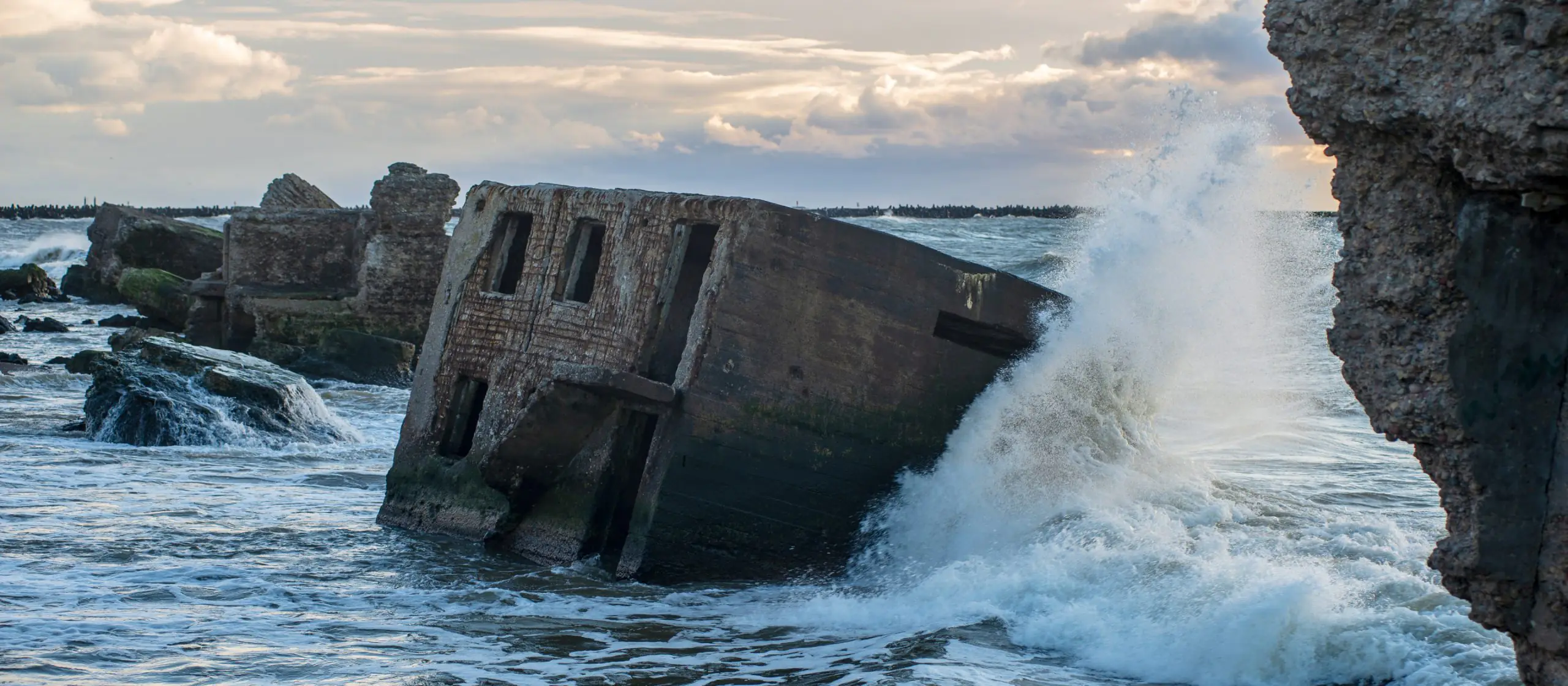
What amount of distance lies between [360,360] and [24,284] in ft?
70.3

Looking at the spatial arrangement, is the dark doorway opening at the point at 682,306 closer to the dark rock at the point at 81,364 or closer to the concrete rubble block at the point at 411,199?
the concrete rubble block at the point at 411,199

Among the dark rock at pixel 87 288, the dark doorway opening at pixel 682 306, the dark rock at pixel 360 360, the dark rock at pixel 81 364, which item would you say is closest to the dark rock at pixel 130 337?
the dark rock at pixel 81 364

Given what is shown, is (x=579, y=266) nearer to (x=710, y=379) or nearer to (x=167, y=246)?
(x=710, y=379)

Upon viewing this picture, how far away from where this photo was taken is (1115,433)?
1041 cm

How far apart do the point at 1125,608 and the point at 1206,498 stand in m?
2.86

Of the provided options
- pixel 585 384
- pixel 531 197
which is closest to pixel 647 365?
pixel 585 384

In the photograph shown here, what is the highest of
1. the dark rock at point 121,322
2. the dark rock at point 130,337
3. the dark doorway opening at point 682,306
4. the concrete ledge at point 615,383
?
the dark doorway opening at point 682,306

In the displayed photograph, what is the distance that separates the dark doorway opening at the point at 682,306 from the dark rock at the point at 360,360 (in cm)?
1183

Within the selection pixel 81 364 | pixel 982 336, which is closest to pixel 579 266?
pixel 982 336

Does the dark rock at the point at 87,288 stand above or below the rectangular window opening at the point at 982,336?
below

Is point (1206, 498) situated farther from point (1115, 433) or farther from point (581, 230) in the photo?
point (581, 230)

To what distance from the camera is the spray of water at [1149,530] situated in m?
6.67

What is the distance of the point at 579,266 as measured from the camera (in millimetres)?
9719

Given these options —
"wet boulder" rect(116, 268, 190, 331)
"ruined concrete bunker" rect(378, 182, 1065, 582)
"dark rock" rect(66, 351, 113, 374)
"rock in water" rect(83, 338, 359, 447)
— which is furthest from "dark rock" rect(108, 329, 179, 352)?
"ruined concrete bunker" rect(378, 182, 1065, 582)
